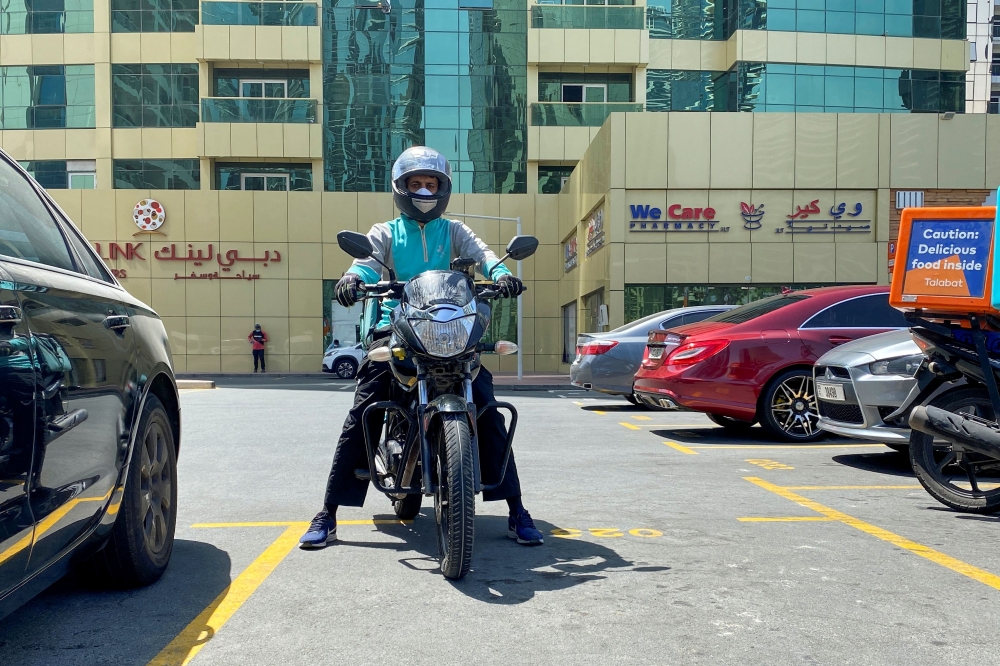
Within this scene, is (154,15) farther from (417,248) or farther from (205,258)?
(417,248)

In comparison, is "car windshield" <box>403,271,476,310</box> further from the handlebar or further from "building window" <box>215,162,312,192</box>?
"building window" <box>215,162,312,192</box>

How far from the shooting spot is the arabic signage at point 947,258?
5.50 m

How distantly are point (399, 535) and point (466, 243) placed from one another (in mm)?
1522

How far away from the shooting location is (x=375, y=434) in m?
4.67

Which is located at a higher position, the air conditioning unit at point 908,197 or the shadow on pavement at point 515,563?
the air conditioning unit at point 908,197

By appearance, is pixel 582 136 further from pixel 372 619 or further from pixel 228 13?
pixel 372 619

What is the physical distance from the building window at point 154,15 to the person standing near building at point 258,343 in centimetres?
1146

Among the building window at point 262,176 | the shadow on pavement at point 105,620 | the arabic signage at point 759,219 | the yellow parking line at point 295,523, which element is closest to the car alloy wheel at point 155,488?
the shadow on pavement at point 105,620

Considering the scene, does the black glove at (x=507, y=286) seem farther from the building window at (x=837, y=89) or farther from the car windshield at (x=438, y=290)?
the building window at (x=837, y=89)

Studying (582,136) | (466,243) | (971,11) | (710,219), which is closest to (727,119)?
(710,219)

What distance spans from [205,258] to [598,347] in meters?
24.4

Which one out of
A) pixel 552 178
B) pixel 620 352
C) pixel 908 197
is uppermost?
pixel 552 178

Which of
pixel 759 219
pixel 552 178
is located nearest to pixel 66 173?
pixel 552 178

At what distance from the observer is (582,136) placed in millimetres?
34625
